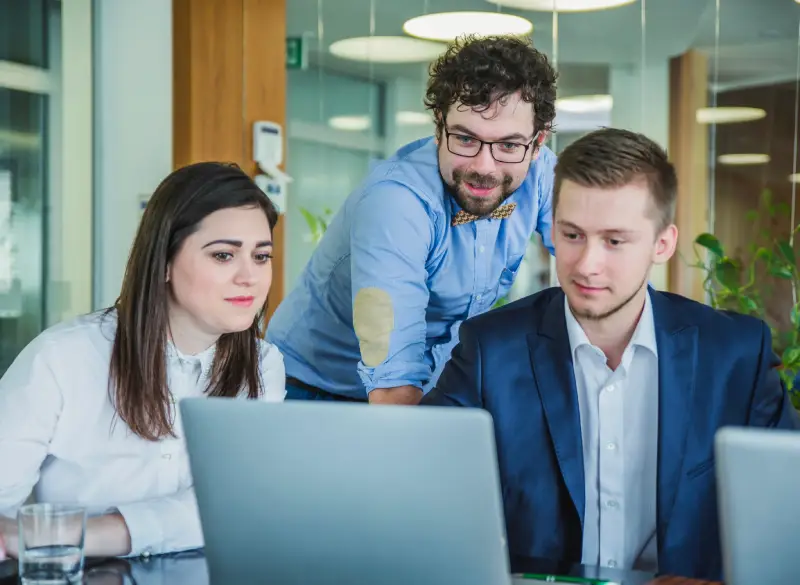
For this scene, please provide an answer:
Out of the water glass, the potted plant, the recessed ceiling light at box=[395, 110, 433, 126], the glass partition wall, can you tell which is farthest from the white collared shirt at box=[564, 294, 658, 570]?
the recessed ceiling light at box=[395, 110, 433, 126]

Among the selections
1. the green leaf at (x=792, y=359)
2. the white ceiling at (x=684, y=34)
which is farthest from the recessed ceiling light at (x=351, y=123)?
the green leaf at (x=792, y=359)

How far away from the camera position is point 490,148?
2205 millimetres

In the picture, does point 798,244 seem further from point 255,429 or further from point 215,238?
point 255,429

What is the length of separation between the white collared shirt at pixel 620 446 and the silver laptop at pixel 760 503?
29.1 inches

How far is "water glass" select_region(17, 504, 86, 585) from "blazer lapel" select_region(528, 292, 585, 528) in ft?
2.71

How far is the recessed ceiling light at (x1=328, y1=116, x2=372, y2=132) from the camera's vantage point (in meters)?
5.53

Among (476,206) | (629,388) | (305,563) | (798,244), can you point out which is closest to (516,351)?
(629,388)

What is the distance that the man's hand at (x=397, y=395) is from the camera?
2148mm

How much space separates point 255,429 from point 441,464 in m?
0.21

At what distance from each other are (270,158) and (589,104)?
161 centimetres

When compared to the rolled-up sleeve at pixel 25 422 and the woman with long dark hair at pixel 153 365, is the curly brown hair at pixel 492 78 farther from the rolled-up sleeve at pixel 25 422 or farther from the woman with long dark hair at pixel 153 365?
the rolled-up sleeve at pixel 25 422

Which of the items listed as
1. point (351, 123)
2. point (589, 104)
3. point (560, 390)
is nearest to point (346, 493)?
point (560, 390)

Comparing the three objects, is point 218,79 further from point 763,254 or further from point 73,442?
point 73,442

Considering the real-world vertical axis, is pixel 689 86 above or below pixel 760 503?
above
